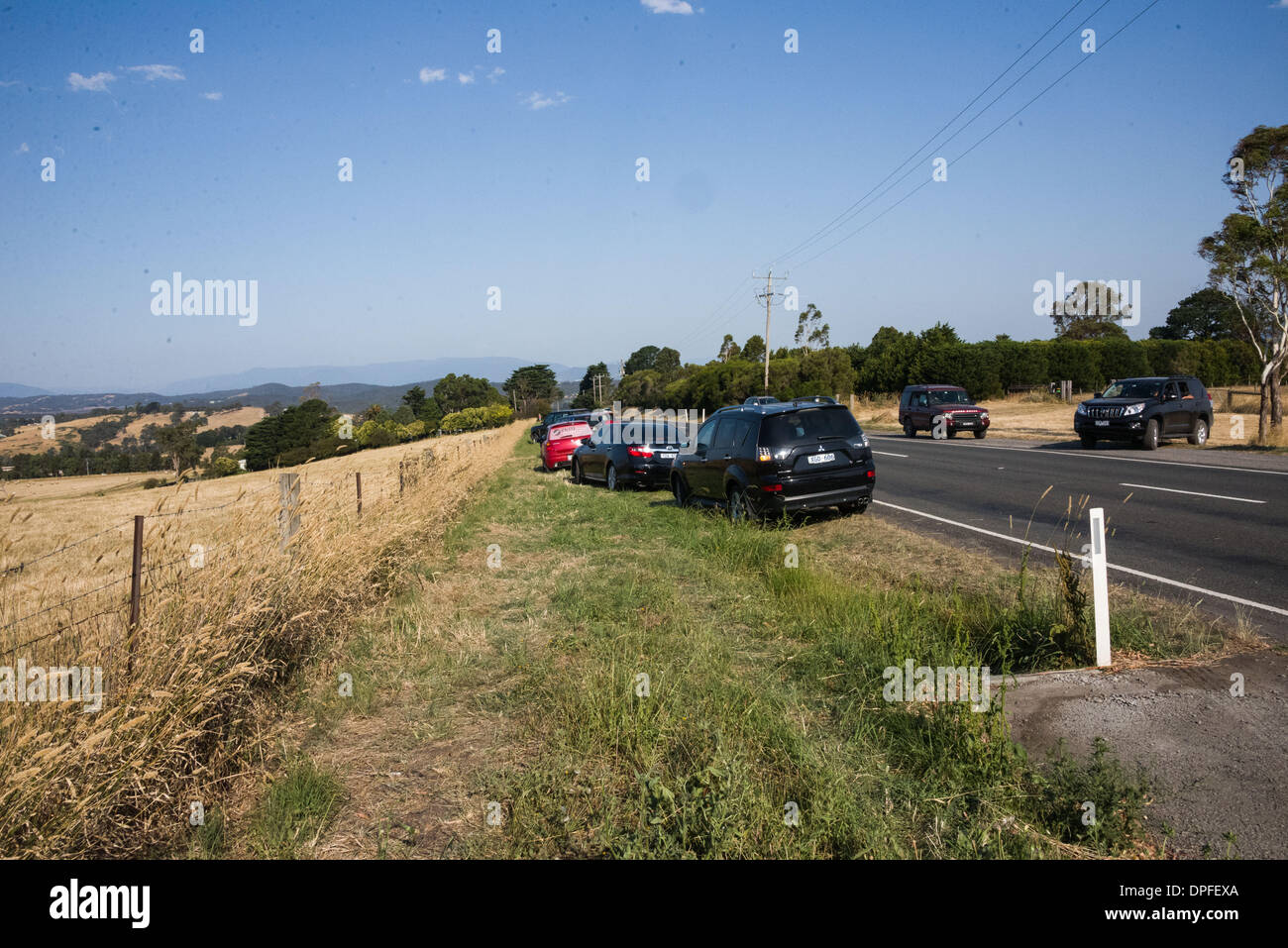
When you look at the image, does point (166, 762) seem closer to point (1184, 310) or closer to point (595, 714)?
point (595, 714)

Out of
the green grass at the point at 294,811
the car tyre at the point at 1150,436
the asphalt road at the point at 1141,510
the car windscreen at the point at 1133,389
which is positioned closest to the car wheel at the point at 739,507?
the asphalt road at the point at 1141,510

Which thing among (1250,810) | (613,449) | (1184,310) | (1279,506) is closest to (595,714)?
(1250,810)

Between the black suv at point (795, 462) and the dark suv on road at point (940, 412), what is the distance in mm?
19406

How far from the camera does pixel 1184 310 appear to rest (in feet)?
288

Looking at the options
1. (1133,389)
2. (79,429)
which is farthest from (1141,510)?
(79,429)

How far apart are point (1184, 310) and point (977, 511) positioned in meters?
96.2

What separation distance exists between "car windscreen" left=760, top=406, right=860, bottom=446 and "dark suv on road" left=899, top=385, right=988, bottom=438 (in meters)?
19.7

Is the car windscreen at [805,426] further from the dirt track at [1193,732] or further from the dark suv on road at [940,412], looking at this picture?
the dark suv on road at [940,412]

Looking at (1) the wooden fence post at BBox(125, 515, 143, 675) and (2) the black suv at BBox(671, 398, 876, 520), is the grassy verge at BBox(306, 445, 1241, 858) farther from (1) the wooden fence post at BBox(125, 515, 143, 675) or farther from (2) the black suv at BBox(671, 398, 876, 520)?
(2) the black suv at BBox(671, 398, 876, 520)

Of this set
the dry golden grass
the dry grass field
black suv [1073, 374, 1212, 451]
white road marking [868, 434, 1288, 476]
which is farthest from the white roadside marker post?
black suv [1073, 374, 1212, 451]

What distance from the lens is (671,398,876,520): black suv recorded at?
10477mm

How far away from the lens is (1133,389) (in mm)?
21109

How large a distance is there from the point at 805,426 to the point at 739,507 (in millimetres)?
1452

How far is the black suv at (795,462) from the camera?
1048cm
